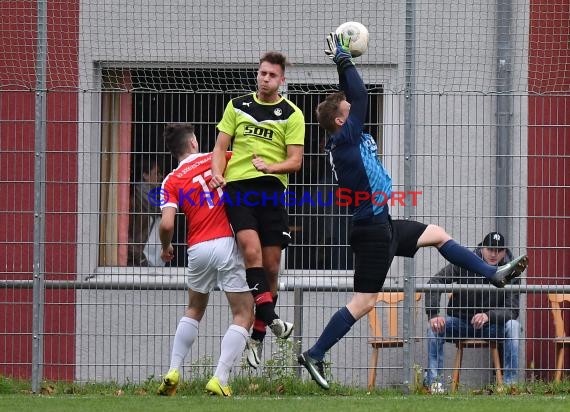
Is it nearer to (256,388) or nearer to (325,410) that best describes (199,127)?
(256,388)

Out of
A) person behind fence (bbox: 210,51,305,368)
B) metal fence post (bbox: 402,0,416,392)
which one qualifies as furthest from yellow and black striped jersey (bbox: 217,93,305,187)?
metal fence post (bbox: 402,0,416,392)

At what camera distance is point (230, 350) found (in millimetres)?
8977

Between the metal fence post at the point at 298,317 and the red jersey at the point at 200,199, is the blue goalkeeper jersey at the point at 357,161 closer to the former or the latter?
the red jersey at the point at 200,199

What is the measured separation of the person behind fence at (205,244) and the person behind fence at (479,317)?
164 centimetres

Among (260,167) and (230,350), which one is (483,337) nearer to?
(230,350)

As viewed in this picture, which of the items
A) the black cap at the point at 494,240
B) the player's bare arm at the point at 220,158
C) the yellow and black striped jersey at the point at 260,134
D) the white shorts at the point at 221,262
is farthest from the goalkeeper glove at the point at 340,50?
the black cap at the point at 494,240

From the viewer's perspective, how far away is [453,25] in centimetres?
1046

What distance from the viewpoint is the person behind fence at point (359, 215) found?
859cm

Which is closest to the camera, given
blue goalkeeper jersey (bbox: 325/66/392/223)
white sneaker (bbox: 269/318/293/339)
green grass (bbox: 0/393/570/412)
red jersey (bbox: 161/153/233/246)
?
green grass (bbox: 0/393/570/412)

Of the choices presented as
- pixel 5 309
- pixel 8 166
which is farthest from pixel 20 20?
pixel 5 309

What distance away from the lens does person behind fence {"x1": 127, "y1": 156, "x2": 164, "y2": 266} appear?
1026cm

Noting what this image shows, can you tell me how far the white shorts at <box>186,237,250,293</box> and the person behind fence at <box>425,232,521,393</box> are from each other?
5.65 feet

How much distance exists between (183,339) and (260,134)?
5.41 ft

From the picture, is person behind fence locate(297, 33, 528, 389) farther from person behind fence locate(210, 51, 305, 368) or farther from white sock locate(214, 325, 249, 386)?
white sock locate(214, 325, 249, 386)
